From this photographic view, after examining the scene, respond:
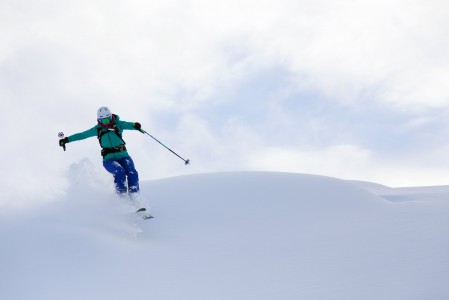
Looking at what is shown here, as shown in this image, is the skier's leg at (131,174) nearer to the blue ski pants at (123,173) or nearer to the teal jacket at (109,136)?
the blue ski pants at (123,173)

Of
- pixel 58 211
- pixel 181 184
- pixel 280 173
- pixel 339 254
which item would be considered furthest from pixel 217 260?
pixel 280 173

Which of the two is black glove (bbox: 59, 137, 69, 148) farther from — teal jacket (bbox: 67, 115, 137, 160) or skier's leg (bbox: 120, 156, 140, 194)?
skier's leg (bbox: 120, 156, 140, 194)

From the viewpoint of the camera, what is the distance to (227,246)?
7.45 meters

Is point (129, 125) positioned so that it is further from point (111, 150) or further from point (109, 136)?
point (111, 150)

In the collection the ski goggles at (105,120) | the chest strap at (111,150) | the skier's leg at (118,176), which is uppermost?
the ski goggles at (105,120)

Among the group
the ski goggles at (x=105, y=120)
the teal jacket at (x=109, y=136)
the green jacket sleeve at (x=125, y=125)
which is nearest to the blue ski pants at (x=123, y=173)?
the teal jacket at (x=109, y=136)

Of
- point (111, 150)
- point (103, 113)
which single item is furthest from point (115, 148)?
point (103, 113)

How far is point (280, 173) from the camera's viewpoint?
11.4 m

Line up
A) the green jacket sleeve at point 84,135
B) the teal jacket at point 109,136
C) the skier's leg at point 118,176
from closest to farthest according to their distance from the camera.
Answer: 1. the skier's leg at point 118,176
2. the teal jacket at point 109,136
3. the green jacket sleeve at point 84,135

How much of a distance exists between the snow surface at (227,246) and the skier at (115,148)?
15.0 inches

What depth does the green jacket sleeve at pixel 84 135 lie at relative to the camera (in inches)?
356

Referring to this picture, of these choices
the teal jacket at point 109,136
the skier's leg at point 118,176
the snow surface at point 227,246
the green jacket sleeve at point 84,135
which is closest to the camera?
the snow surface at point 227,246

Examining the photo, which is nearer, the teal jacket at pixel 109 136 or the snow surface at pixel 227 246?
the snow surface at pixel 227 246

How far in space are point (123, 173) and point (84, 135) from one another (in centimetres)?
124
